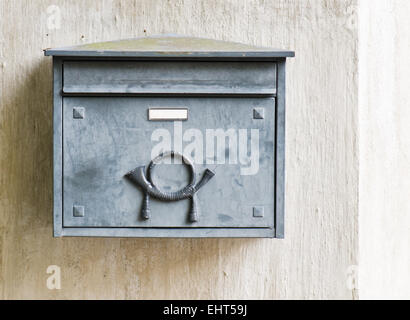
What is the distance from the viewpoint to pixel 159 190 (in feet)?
3.14

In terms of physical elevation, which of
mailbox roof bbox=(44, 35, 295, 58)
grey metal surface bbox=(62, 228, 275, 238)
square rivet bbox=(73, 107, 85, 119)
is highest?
mailbox roof bbox=(44, 35, 295, 58)

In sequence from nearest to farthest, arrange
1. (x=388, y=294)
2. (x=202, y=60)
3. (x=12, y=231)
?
1. (x=202, y=60)
2. (x=12, y=231)
3. (x=388, y=294)

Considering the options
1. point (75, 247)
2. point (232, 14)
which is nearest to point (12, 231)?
point (75, 247)

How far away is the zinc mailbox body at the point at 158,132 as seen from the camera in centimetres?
96

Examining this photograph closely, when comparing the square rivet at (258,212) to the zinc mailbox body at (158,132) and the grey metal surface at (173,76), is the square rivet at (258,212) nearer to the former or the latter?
the zinc mailbox body at (158,132)

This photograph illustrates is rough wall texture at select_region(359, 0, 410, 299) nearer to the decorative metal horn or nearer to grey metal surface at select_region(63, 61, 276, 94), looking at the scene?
grey metal surface at select_region(63, 61, 276, 94)

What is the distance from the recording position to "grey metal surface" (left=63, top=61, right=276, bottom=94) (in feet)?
3.13

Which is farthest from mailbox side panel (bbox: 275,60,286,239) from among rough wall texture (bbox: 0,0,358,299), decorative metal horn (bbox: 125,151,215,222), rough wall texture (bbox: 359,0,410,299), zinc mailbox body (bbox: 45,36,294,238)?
rough wall texture (bbox: 359,0,410,299)

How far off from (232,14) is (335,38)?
1.00 ft

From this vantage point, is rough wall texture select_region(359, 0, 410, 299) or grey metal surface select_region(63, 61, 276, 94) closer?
grey metal surface select_region(63, 61, 276, 94)

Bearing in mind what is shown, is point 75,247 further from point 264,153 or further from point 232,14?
point 232,14

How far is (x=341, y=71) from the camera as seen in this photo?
4.01 ft

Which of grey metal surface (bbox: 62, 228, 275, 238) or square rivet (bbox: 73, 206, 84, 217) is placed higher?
square rivet (bbox: 73, 206, 84, 217)

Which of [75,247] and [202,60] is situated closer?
[202,60]
